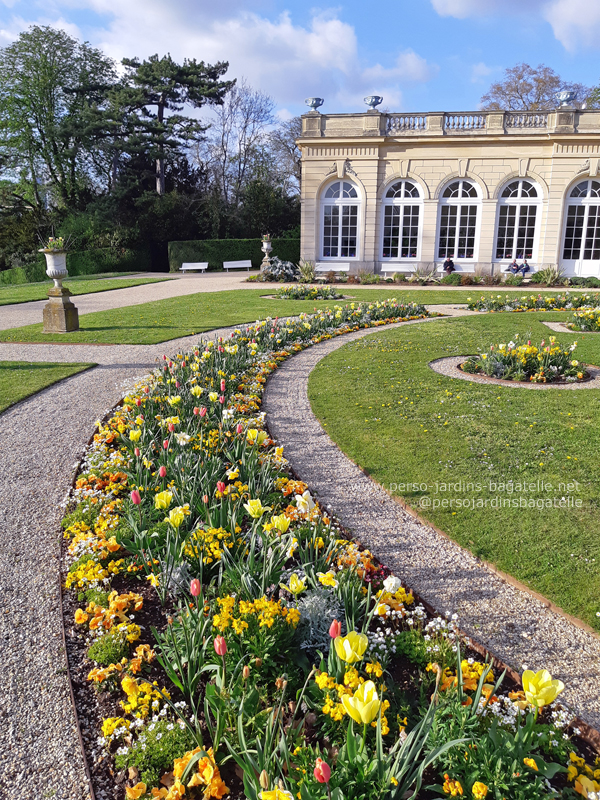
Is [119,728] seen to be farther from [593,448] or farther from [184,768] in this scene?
[593,448]

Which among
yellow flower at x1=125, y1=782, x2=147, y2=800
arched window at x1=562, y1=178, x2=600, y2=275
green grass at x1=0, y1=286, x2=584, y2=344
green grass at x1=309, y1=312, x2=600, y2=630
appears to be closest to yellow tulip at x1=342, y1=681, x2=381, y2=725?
yellow flower at x1=125, y1=782, x2=147, y2=800

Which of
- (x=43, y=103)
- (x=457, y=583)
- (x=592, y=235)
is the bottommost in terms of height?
(x=457, y=583)

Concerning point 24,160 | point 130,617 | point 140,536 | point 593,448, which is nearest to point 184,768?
point 130,617

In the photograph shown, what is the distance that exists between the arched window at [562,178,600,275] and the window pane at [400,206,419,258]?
5.67 metres

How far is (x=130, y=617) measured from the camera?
2693mm

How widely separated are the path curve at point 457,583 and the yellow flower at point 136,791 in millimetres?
1567

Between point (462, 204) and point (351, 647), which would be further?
point (462, 204)

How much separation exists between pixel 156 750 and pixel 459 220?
77.1ft

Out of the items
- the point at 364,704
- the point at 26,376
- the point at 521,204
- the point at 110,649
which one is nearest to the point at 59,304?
the point at 26,376

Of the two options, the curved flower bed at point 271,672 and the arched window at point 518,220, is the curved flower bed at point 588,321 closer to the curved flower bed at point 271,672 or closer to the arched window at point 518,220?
the curved flower bed at point 271,672

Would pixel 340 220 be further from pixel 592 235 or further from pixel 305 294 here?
pixel 592 235

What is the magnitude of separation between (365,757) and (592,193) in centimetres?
Result: 2464

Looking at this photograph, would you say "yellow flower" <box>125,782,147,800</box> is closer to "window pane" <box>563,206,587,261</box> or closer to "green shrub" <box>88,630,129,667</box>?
"green shrub" <box>88,630,129,667</box>

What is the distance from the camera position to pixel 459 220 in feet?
75.1
